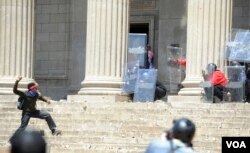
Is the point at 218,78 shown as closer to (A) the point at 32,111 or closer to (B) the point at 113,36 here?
(B) the point at 113,36

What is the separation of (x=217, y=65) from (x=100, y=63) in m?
3.80

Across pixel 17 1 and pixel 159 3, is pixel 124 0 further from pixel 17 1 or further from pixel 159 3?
pixel 159 3

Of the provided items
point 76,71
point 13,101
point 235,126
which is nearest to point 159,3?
point 76,71

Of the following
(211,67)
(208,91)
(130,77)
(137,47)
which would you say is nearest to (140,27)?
(137,47)

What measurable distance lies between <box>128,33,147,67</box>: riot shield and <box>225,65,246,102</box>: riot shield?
3.56m

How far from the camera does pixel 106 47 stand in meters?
25.1

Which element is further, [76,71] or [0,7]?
[76,71]

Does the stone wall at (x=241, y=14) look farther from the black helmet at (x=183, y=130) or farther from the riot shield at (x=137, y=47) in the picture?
the black helmet at (x=183, y=130)

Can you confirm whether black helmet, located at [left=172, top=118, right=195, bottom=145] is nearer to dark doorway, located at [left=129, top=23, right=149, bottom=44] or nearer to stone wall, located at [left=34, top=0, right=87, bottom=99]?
stone wall, located at [left=34, top=0, right=87, bottom=99]

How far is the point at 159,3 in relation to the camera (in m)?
32.6

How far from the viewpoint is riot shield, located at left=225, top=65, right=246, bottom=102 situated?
23.6 meters

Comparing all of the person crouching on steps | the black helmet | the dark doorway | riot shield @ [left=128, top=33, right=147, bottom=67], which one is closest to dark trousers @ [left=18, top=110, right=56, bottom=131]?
the person crouching on steps

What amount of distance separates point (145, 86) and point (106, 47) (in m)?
1.88

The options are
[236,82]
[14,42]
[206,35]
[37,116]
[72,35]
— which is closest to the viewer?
[37,116]
